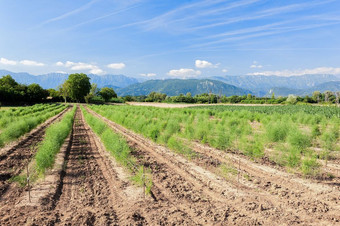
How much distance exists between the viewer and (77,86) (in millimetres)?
87125

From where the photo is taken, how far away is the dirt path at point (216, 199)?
4.87 metres

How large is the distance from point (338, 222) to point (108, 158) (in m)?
8.60

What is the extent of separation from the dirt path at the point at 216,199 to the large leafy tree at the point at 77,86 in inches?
3482

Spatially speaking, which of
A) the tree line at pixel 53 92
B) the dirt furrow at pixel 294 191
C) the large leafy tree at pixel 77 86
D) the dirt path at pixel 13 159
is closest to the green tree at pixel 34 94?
the tree line at pixel 53 92

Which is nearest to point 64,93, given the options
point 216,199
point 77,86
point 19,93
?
point 77,86

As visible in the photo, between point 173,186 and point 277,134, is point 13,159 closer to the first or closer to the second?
point 173,186

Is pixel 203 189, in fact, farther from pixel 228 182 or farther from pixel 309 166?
pixel 309 166

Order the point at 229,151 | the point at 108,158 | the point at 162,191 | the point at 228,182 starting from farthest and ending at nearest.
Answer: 1. the point at 229,151
2. the point at 108,158
3. the point at 228,182
4. the point at 162,191

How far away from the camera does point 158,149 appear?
11.7 metres

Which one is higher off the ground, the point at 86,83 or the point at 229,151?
the point at 86,83

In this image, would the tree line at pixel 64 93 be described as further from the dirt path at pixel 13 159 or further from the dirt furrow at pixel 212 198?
the dirt furrow at pixel 212 198

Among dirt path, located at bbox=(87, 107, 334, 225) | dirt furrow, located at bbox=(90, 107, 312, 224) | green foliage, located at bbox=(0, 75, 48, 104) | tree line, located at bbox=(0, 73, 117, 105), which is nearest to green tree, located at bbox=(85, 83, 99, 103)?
tree line, located at bbox=(0, 73, 117, 105)

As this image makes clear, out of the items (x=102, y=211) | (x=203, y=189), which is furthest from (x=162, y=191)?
(x=102, y=211)

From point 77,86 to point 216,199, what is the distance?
92115 millimetres
